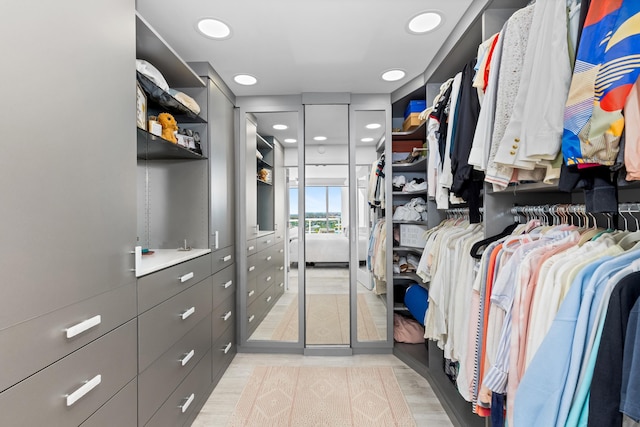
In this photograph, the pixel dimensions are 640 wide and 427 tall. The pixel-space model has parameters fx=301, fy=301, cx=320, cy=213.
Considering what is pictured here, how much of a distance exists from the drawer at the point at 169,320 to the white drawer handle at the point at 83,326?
0.29 meters

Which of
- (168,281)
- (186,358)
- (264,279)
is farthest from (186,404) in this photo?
(264,279)

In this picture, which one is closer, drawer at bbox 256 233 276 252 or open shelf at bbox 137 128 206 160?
open shelf at bbox 137 128 206 160

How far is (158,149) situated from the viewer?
Result: 1.96 meters

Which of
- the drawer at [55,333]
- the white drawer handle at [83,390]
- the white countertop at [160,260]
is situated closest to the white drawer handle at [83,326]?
the drawer at [55,333]

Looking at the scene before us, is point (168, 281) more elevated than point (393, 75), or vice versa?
point (393, 75)

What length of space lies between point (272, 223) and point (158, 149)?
1.32 m

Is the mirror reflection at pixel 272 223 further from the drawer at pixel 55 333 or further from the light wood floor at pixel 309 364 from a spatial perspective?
the drawer at pixel 55 333

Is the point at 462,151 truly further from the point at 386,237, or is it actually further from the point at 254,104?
the point at 254,104

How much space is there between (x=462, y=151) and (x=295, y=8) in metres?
1.15

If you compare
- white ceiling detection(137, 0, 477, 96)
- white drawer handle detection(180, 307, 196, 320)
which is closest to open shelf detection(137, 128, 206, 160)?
white ceiling detection(137, 0, 477, 96)

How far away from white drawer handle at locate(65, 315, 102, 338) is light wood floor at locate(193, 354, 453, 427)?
1.19 meters

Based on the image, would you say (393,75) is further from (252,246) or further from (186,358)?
(186,358)

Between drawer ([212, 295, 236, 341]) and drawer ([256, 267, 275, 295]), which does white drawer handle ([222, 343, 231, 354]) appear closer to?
drawer ([212, 295, 236, 341])

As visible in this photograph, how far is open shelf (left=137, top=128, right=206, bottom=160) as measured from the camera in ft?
5.70
